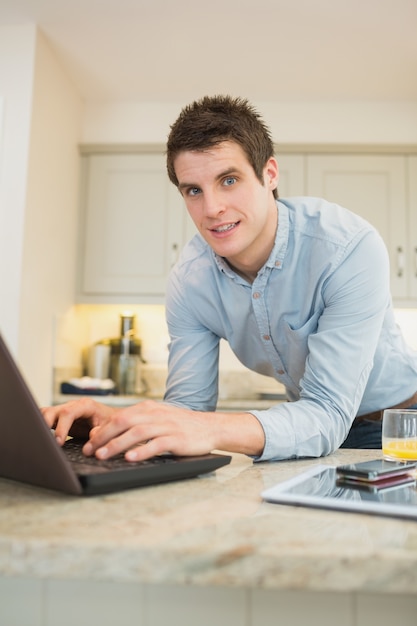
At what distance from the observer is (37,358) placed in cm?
316

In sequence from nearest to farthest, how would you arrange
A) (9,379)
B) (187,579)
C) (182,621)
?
(187,579), (9,379), (182,621)

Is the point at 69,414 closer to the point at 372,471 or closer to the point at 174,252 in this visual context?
the point at 372,471

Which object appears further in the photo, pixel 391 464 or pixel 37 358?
pixel 37 358

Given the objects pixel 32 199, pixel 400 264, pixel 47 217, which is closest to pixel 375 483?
pixel 32 199

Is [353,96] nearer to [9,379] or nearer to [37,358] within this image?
[37,358]

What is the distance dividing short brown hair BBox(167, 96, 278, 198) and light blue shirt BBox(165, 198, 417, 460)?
0.14 m

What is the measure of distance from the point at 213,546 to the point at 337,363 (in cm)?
66

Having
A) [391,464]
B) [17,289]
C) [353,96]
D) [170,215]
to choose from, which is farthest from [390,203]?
[391,464]

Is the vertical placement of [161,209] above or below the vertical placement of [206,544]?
above

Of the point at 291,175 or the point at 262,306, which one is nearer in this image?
the point at 262,306

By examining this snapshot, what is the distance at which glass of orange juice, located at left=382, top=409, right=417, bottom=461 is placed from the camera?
0.93 m

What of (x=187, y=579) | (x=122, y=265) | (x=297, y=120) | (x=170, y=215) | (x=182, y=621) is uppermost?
(x=297, y=120)

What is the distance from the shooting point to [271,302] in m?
1.39

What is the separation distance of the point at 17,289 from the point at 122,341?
38.7 inches
